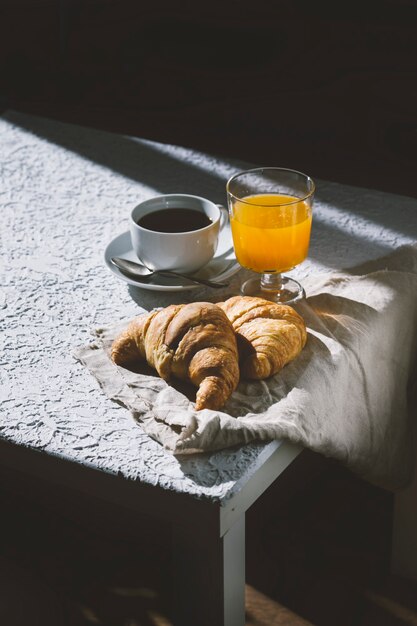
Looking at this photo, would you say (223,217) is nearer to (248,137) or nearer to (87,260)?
(87,260)

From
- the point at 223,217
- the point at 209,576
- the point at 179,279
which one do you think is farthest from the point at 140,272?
the point at 209,576

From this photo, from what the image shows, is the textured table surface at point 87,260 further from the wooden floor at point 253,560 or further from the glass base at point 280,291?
the wooden floor at point 253,560

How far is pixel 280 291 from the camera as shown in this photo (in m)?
1.15

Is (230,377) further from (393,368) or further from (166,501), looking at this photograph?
(393,368)

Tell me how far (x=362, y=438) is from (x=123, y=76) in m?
1.81

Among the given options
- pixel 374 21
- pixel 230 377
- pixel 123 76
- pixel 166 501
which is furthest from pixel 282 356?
pixel 123 76

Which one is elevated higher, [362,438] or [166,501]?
[166,501]

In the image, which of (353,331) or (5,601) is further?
(5,601)

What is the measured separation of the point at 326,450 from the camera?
37.6 inches

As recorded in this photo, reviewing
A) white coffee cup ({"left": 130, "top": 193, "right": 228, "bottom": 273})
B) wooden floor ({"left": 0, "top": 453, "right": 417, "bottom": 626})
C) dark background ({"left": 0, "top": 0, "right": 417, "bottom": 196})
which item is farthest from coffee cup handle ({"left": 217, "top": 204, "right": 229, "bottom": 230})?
dark background ({"left": 0, "top": 0, "right": 417, "bottom": 196})

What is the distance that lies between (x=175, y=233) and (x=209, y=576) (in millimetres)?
461

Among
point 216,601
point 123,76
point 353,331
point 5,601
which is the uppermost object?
point 353,331

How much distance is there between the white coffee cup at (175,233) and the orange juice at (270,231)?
0.05m

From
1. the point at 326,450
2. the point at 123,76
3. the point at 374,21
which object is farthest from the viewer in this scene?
the point at 123,76
